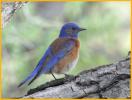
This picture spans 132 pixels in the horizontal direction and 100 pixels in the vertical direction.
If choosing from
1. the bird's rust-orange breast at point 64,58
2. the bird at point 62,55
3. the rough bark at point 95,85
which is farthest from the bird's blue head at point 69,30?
the rough bark at point 95,85

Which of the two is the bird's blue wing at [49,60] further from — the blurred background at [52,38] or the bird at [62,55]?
the blurred background at [52,38]

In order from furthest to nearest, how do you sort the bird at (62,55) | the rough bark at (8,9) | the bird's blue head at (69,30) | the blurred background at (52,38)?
1. the blurred background at (52,38)
2. the bird's blue head at (69,30)
3. the bird at (62,55)
4. the rough bark at (8,9)

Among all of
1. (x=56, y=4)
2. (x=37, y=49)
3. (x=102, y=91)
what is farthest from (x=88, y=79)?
(x=56, y=4)

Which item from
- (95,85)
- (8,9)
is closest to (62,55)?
(8,9)

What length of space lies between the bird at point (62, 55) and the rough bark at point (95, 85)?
48 cm

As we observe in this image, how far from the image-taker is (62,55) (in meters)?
6.39

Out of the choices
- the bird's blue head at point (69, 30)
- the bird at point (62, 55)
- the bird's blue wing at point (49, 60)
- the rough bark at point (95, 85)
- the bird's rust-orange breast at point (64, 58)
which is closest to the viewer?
the rough bark at point (95, 85)

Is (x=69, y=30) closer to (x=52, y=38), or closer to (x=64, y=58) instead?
(x=64, y=58)

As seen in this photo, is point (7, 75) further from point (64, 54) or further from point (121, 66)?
point (121, 66)

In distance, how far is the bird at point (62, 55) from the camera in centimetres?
611

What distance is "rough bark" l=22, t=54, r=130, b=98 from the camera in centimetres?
530

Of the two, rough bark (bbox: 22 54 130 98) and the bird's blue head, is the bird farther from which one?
rough bark (bbox: 22 54 130 98)

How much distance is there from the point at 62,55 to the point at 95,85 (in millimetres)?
1078

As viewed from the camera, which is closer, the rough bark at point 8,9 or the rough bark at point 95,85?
the rough bark at point 95,85
